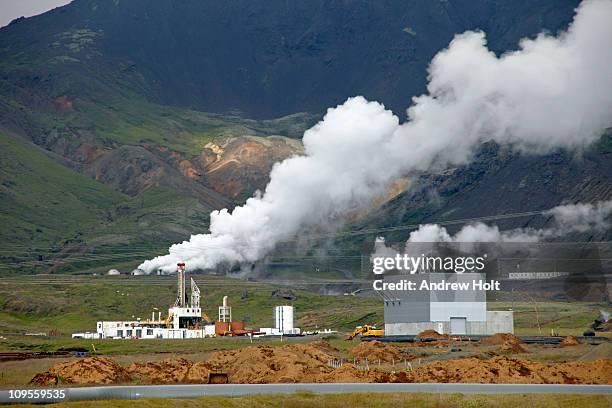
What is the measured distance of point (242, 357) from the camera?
141 meters

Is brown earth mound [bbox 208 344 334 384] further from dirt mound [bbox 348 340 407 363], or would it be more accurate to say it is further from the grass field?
the grass field

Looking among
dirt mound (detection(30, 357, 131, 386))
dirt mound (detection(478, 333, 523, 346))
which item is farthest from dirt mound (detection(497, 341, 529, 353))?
dirt mound (detection(30, 357, 131, 386))

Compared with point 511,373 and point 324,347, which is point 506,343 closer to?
point 324,347

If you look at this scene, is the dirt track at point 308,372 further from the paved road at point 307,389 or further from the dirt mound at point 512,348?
the dirt mound at point 512,348

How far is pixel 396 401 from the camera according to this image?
98125mm

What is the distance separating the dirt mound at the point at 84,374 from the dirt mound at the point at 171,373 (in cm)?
244

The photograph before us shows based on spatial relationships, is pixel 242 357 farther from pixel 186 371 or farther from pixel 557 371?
pixel 557 371

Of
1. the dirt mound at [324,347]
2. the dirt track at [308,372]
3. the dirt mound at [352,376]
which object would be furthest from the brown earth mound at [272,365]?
the dirt mound at [324,347]

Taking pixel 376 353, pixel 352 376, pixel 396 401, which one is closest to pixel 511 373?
pixel 352 376

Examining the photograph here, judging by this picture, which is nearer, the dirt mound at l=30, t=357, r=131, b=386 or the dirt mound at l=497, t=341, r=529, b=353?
the dirt mound at l=30, t=357, r=131, b=386

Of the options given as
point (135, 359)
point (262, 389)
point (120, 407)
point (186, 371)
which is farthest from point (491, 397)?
point (135, 359)

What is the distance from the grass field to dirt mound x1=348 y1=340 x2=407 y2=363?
5512 centimetres

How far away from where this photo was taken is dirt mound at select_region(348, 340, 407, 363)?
15675 cm

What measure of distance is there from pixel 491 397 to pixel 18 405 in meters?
41.1
